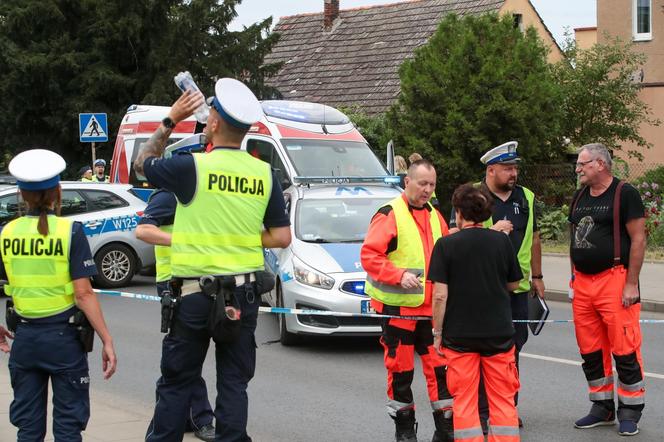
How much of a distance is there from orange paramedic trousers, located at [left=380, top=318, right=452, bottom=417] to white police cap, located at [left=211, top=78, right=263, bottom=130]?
2096mm

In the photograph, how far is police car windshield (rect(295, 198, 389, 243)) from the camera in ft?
37.1

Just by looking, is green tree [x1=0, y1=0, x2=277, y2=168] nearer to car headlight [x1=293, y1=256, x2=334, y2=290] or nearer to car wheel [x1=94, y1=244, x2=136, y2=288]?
car wheel [x1=94, y1=244, x2=136, y2=288]

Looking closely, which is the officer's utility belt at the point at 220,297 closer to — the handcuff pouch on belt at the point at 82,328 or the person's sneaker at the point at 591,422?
the handcuff pouch on belt at the point at 82,328

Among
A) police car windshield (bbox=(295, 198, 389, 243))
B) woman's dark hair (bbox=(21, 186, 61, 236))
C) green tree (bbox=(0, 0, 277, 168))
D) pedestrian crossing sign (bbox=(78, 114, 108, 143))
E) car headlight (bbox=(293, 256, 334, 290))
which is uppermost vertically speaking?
green tree (bbox=(0, 0, 277, 168))

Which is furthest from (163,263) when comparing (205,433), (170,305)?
(170,305)

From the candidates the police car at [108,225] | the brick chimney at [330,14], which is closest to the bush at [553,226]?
the police car at [108,225]

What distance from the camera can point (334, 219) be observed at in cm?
1161

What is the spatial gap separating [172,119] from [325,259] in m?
5.77

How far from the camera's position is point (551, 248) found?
1969 centimetres

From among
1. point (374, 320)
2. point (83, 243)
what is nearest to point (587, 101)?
point (374, 320)

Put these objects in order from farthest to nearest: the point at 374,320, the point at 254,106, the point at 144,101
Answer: the point at 144,101 < the point at 374,320 < the point at 254,106

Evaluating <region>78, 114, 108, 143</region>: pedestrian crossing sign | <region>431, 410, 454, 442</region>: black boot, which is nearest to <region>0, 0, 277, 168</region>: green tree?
<region>78, 114, 108, 143</region>: pedestrian crossing sign

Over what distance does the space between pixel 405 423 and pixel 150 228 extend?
201cm

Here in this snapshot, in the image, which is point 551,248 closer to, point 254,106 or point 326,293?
point 326,293
